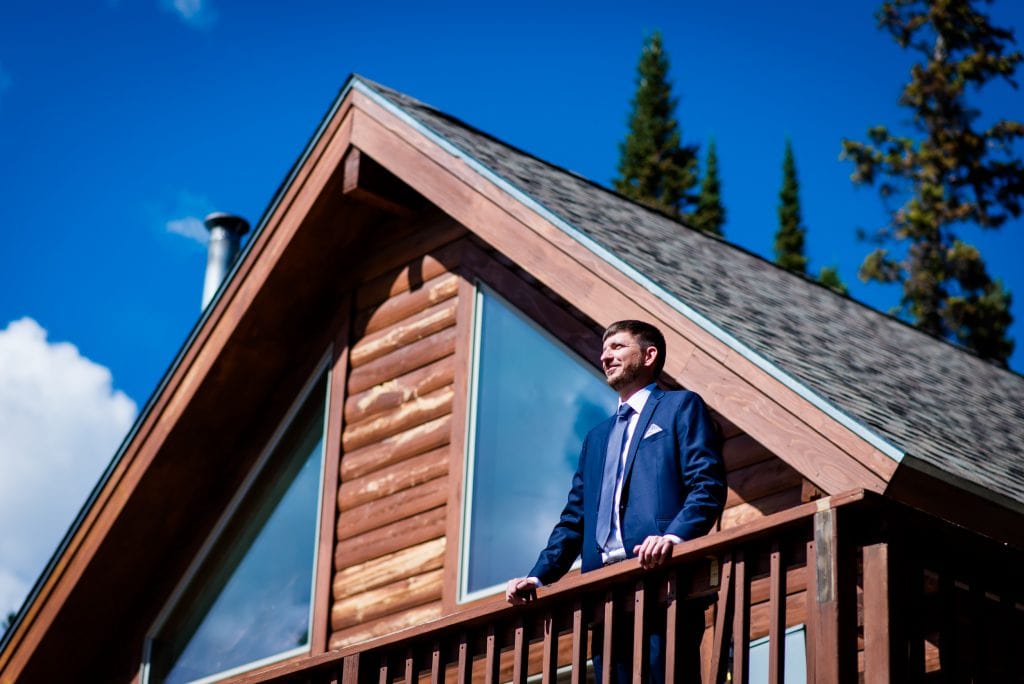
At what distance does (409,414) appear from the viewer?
31.0 feet

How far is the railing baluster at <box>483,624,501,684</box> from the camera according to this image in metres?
5.26

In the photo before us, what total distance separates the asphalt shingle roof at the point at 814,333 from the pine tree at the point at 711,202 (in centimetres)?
2368

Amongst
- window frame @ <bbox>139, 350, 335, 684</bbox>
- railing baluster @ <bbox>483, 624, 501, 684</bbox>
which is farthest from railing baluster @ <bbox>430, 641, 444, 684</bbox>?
window frame @ <bbox>139, 350, 335, 684</bbox>

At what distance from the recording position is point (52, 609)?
1040 cm

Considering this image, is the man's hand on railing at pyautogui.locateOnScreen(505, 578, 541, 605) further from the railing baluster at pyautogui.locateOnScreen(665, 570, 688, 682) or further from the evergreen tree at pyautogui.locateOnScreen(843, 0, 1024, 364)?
the evergreen tree at pyautogui.locateOnScreen(843, 0, 1024, 364)

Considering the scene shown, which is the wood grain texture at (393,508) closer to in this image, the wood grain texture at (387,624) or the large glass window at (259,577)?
the large glass window at (259,577)

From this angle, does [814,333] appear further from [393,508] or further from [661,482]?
[661,482]

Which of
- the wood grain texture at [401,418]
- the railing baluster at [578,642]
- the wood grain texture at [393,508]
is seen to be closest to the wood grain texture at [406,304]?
the wood grain texture at [401,418]

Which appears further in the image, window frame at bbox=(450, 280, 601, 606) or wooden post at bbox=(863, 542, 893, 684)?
window frame at bbox=(450, 280, 601, 606)

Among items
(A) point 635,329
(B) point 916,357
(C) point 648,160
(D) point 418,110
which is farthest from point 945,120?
(A) point 635,329

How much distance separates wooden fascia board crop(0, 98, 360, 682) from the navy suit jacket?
4790 millimetres

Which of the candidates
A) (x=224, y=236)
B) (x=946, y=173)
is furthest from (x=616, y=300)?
(x=946, y=173)

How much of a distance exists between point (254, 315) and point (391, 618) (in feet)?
7.83

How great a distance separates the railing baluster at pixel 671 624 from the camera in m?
4.71
